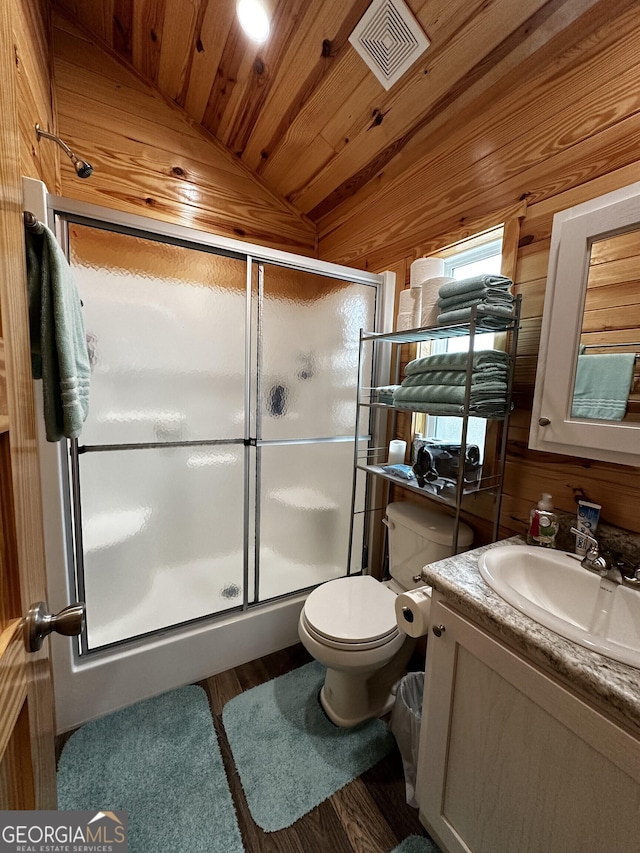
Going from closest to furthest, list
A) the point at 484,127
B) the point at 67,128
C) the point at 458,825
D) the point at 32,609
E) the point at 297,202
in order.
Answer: the point at 32,609
the point at 458,825
the point at 484,127
the point at 67,128
the point at 297,202

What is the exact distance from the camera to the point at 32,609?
20.0 inches

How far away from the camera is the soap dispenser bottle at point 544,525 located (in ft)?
3.56

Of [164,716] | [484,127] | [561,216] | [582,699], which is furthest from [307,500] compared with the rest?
[484,127]

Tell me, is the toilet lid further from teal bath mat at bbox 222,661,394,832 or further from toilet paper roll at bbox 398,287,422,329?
toilet paper roll at bbox 398,287,422,329

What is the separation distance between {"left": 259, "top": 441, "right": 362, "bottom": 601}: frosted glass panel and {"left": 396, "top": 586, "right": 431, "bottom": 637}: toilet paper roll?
0.89 metres

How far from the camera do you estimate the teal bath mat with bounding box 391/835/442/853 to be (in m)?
1.03

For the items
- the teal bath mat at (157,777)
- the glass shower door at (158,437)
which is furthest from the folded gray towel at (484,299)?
the teal bath mat at (157,777)

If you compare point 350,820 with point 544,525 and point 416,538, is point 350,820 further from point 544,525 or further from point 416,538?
point 544,525

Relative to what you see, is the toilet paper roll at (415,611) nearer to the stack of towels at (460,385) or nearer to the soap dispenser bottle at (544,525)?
the soap dispenser bottle at (544,525)

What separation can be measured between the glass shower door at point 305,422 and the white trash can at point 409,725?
0.74m

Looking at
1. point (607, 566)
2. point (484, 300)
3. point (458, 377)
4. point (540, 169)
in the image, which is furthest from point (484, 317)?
point (607, 566)

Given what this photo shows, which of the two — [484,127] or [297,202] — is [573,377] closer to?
[484,127]

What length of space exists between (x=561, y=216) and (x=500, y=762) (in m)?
1.45

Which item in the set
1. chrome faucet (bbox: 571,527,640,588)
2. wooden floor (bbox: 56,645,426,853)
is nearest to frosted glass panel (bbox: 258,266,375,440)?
chrome faucet (bbox: 571,527,640,588)
